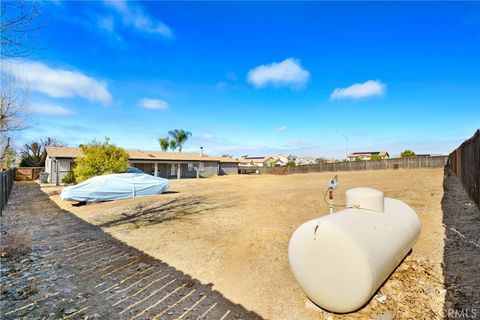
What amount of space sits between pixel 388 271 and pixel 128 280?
4211mm

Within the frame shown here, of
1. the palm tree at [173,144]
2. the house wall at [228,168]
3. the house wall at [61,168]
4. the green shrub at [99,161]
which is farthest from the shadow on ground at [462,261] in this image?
the palm tree at [173,144]

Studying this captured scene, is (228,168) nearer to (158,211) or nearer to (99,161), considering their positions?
(99,161)

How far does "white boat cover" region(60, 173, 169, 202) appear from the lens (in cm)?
1344

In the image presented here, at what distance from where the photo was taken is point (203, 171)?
3947cm

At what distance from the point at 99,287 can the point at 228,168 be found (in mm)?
39672

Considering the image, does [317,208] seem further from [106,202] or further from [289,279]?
[106,202]

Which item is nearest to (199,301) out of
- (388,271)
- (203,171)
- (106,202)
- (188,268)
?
(188,268)

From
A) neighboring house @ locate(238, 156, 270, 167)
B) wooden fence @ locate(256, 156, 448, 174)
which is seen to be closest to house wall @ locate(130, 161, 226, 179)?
wooden fence @ locate(256, 156, 448, 174)

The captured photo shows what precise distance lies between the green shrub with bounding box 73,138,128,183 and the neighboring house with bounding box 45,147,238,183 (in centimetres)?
971

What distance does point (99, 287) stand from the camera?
15.5 feet

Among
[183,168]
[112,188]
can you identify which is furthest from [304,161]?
[112,188]

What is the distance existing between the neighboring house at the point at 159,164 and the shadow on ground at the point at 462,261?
28.6 metres

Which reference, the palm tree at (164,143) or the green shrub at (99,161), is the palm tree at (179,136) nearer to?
the palm tree at (164,143)

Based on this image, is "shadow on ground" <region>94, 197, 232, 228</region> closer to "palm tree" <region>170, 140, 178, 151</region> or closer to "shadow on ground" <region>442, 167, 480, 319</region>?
"shadow on ground" <region>442, 167, 480, 319</region>
